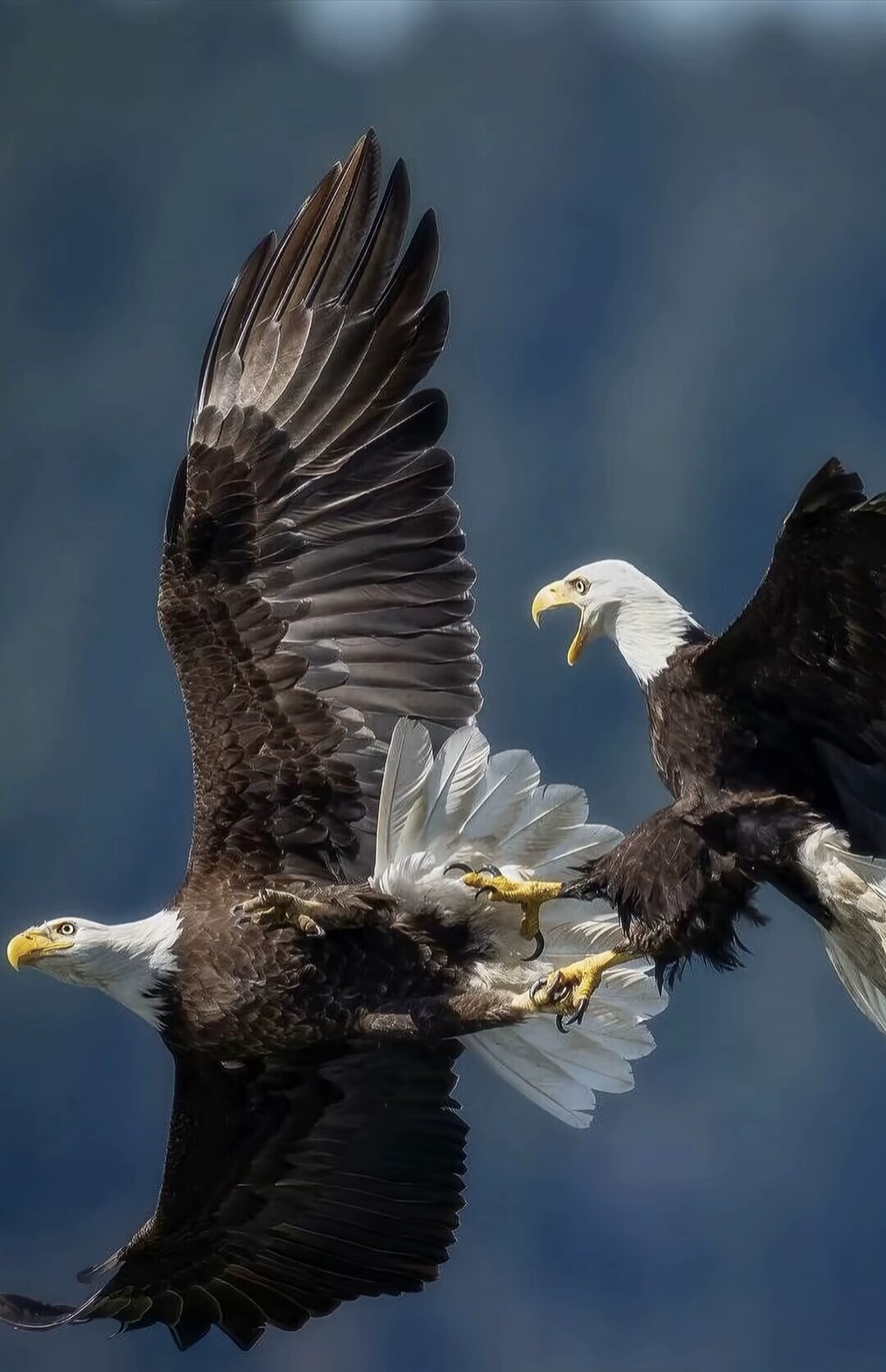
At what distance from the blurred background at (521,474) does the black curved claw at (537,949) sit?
12267 millimetres

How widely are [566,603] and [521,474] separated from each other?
25742mm

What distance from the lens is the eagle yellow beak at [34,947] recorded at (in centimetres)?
708

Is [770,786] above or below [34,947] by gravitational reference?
above

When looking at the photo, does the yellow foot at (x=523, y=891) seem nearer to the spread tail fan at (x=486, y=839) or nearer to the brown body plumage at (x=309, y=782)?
the spread tail fan at (x=486, y=839)

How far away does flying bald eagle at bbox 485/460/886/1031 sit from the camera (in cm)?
610

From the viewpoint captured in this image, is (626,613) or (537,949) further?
(537,949)

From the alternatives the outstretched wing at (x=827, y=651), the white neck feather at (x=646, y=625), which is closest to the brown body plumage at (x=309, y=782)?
the white neck feather at (x=646, y=625)

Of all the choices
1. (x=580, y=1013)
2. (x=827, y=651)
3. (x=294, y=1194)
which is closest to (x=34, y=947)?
(x=294, y=1194)

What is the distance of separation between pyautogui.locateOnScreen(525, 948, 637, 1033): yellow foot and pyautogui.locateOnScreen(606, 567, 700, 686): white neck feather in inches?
27.4

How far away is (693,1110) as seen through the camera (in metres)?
25.5

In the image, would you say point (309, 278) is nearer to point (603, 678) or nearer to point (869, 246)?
point (603, 678)

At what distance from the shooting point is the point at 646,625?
6793 millimetres

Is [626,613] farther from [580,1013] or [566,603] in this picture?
[580,1013]

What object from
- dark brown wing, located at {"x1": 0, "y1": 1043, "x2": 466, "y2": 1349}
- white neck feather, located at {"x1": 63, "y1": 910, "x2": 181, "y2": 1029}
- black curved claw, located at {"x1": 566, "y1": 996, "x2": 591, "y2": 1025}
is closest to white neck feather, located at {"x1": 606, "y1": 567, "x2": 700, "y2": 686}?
black curved claw, located at {"x1": 566, "y1": 996, "x2": 591, "y2": 1025}
